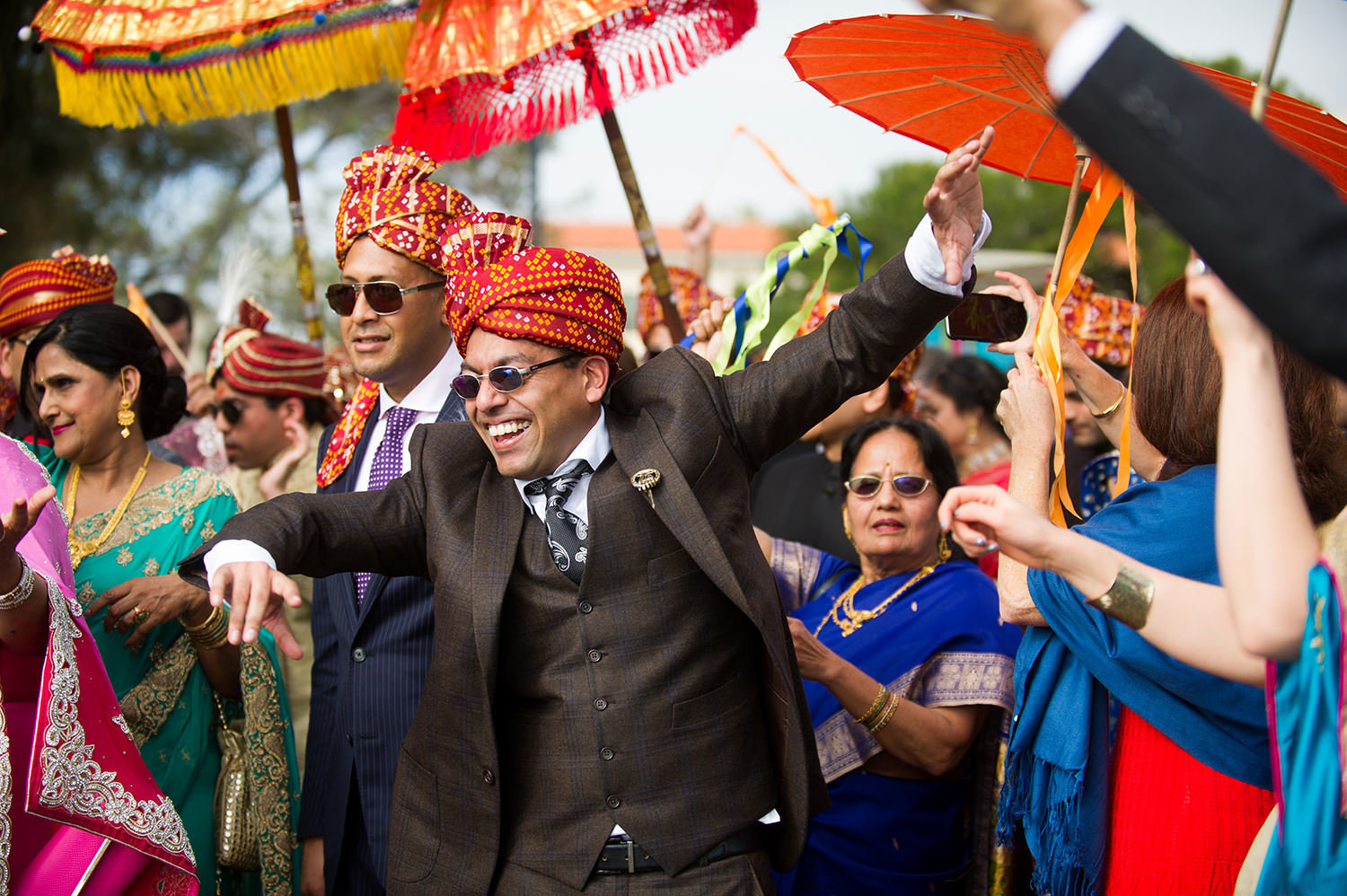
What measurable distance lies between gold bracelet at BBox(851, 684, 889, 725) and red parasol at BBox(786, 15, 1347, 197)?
1.43m

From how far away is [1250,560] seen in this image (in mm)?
1481

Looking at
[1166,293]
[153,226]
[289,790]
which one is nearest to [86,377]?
[289,790]

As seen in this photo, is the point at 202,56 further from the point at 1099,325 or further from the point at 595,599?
the point at 1099,325

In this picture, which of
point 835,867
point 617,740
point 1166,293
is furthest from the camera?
point 835,867

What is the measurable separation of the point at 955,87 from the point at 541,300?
126cm

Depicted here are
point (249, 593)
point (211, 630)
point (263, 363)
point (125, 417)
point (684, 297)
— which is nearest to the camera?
point (249, 593)

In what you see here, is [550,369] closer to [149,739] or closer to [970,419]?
[149,739]

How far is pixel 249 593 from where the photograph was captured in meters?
2.14

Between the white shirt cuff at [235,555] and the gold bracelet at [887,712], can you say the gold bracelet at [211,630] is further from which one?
the gold bracelet at [887,712]

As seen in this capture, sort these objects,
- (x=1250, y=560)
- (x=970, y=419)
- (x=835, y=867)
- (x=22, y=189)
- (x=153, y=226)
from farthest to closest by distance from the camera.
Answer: (x=153, y=226) → (x=22, y=189) → (x=970, y=419) → (x=835, y=867) → (x=1250, y=560)

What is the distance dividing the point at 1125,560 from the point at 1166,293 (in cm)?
106

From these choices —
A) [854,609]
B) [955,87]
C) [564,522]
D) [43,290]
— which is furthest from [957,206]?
[43,290]

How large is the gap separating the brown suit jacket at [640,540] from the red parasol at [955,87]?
84 cm

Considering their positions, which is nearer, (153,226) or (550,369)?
(550,369)
